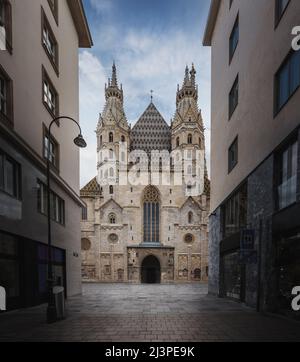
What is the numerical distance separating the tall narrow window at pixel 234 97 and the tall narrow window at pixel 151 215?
99.0ft

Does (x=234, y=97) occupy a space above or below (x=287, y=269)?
above

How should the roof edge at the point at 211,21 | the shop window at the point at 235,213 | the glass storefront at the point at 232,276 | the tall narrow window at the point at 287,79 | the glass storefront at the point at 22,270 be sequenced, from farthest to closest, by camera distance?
1. the roof edge at the point at 211,21
2. the shop window at the point at 235,213
3. the glass storefront at the point at 232,276
4. the glass storefront at the point at 22,270
5. the tall narrow window at the point at 287,79

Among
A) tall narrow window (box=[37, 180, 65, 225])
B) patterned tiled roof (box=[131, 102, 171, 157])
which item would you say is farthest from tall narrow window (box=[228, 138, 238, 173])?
patterned tiled roof (box=[131, 102, 171, 157])

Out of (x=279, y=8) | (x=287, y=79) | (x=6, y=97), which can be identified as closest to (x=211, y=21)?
(x=279, y=8)

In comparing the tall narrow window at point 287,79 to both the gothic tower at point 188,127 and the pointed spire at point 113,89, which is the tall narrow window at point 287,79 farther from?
the pointed spire at point 113,89

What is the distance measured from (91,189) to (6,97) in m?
35.2

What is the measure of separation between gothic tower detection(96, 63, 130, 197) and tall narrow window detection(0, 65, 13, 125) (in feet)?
112

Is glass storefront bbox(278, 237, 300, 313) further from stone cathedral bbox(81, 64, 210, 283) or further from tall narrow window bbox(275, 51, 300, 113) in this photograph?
stone cathedral bbox(81, 64, 210, 283)

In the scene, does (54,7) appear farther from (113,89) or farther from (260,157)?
(113,89)

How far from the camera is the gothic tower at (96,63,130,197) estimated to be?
46.4 metres

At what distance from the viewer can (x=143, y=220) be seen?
149ft

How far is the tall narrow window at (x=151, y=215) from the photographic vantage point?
147ft

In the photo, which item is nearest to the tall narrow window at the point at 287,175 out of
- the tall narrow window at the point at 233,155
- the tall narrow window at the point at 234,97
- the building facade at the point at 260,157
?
the building facade at the point at 260,157
